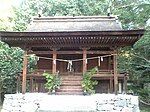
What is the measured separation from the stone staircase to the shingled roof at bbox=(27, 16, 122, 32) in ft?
9.57

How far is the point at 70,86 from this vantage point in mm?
14508

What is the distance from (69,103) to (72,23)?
6460 millimetres

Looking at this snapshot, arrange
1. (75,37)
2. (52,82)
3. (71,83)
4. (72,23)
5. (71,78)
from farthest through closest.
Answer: (72,23), (71,78), (71,83), (52,82), (75,37)

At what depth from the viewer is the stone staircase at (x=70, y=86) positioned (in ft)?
45.8

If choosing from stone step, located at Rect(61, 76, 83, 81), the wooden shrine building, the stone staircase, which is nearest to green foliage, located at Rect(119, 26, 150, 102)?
the wooden shrine building

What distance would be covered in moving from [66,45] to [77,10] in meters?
11.1

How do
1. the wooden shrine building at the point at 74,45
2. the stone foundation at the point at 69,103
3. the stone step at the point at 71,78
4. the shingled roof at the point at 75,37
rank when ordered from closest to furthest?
the stone foundation at the point at 69,103 → the shingled roof at the point at 75,37 → the wooden shrine building at the point at 74,45 → the stone step at the point at 71,78

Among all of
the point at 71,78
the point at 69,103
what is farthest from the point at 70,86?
the point at 69,103

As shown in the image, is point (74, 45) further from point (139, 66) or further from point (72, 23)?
point (139, 66)

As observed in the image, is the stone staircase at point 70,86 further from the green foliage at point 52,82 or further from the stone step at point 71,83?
the green foliage at point 52,82

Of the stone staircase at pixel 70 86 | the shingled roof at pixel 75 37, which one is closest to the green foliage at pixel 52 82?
the stone staircase at pixel 70 86

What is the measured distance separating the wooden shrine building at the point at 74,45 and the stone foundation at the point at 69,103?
1007mm

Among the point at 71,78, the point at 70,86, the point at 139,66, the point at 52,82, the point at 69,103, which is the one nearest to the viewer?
the point at 69,103

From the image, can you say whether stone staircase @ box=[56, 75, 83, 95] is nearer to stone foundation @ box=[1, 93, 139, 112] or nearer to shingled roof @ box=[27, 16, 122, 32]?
stone foundation @ box=[1, 93, 139, 112]
